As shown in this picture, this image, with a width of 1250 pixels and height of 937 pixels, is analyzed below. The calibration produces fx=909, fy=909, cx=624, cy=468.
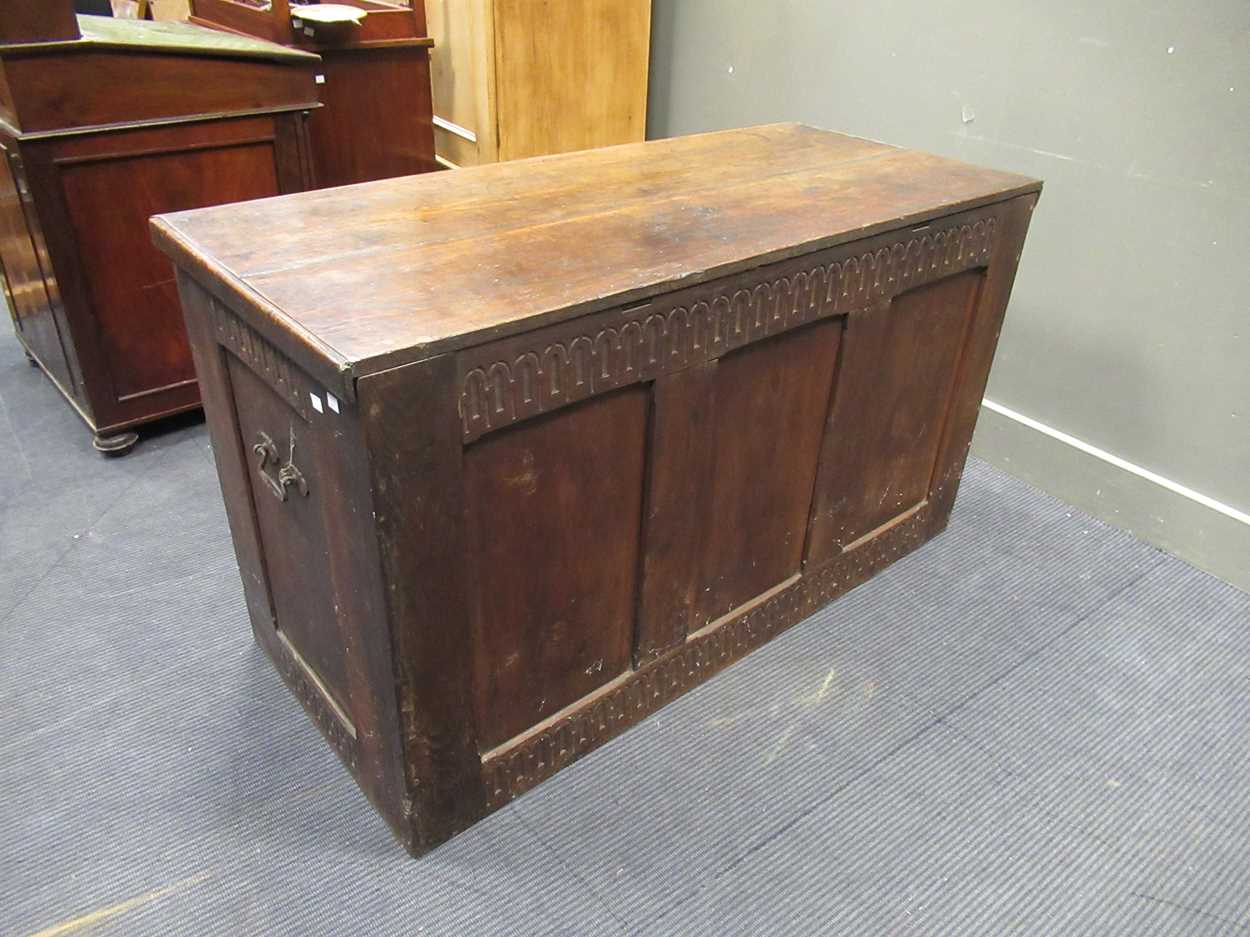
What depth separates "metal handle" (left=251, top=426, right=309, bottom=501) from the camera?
1.23 meters

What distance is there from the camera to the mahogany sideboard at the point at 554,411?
110cm

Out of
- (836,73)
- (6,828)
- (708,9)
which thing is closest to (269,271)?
(6,828)

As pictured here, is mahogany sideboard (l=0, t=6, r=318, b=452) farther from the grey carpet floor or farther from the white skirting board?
the white skirting board

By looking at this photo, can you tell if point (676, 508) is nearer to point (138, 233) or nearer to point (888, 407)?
point (888, 407)

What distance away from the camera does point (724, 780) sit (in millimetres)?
1518

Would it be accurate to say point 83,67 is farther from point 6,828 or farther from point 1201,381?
point 1201,381

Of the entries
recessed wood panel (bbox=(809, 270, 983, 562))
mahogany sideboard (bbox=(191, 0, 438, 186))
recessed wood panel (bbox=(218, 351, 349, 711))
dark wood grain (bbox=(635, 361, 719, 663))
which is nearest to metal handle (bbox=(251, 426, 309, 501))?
recessed wood panel (bbox=(218, 351, 349, 711))

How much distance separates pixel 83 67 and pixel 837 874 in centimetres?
211

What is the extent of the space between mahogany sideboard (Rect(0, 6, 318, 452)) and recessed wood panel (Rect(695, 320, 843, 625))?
4.74 ft

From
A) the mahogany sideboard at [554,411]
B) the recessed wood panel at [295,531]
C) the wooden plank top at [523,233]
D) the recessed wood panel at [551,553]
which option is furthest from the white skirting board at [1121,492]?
the recessed wood panel at [295,531]

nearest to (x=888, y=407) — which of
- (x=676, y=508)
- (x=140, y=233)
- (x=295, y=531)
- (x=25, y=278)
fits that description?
(x=676, y=508)

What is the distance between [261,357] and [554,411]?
38 centimetres

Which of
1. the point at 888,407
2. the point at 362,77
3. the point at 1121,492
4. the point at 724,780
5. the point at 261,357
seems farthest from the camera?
the point at 362,77

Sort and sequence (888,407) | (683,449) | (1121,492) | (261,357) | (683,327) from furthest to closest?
(1121,492) < (888,407) < (683,449) < (683,327) < (261,357)
